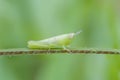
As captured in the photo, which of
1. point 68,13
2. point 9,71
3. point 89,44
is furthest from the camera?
point 68,13

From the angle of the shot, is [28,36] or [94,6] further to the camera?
[94,6]

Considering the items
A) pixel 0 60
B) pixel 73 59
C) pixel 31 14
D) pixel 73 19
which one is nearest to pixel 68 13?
pixel 73 19

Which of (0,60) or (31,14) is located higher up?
(31,14)

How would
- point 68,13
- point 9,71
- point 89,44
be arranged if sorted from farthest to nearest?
point 68,13
point 89,44
point 9,71

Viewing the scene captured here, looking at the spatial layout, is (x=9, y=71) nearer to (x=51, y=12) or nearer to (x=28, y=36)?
(x=28, y=36)

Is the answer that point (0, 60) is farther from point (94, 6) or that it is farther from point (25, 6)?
point (94, 6)

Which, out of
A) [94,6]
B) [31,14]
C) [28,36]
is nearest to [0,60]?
[28,36]
